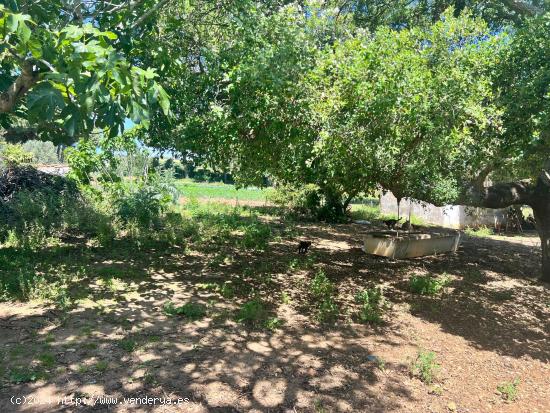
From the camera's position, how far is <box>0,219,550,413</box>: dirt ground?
3.73 meters

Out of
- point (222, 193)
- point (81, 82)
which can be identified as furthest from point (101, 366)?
point (222, 193)

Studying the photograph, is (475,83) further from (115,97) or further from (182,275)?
(182,275)

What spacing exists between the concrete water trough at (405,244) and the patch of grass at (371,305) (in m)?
3.23

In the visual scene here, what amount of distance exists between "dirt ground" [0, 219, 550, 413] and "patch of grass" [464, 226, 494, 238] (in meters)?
9.00

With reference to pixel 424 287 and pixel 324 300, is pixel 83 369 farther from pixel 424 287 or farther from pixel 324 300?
pixel 424 287

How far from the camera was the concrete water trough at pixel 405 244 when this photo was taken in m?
10.6

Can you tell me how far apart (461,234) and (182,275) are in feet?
31.3

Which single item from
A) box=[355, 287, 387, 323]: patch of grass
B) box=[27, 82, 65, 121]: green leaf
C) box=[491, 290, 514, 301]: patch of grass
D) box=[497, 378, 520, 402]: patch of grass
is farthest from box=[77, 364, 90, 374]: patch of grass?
box=[491, 290, 514, 301]: patch of grass

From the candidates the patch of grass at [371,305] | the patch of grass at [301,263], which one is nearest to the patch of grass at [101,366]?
the patch of grass at [371,305]

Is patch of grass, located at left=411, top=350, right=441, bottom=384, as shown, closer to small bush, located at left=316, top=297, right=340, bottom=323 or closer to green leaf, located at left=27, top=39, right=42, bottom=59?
small bush, located at left=316, top=297, right=340, bottom=323

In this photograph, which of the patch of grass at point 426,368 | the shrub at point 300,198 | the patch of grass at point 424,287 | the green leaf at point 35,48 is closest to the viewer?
the green leaf at point 35,48

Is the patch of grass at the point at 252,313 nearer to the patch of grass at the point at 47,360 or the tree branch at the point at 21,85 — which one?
the patch of grass at the point at 47,360

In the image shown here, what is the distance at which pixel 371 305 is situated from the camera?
6.56 meters

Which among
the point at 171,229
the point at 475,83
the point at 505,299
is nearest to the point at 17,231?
the point at 171,229
